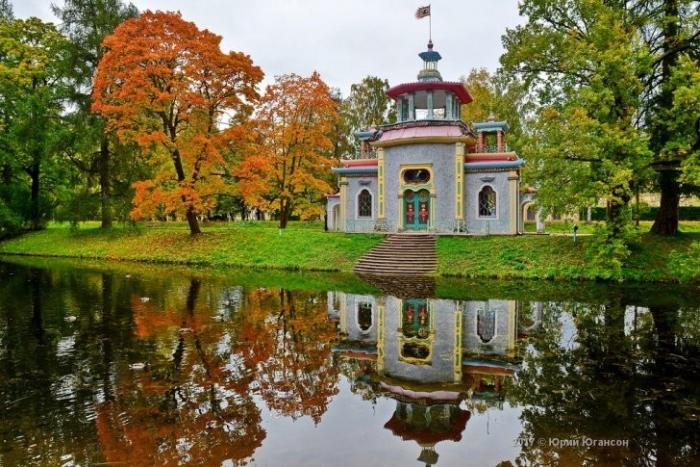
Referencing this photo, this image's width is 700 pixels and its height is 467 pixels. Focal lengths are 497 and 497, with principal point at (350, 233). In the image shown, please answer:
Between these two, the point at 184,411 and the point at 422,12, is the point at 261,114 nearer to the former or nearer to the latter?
the point at 422,12

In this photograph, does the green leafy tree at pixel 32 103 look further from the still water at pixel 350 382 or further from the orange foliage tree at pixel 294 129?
the still water at pixel 350 382

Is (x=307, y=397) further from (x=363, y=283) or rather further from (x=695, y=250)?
(x=695, y=250)

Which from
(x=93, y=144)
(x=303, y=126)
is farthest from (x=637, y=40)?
(x=93, y=144)

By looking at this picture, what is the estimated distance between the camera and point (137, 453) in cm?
546

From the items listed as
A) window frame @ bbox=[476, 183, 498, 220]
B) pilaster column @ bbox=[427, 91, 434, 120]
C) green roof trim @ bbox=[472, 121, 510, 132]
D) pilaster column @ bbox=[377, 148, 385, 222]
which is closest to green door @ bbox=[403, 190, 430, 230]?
pilaster column @ bbox=[377, 148, 385, 222]

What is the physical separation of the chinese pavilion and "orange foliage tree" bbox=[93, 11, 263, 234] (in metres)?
8.39

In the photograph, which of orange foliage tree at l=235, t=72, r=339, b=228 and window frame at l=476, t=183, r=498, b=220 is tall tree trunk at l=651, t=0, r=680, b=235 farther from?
orange foliage tree at l=235, t=72, r=339, b=228

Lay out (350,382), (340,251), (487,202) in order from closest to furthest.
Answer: (350,382)
(340,251)
(487,202)

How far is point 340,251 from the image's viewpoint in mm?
24453

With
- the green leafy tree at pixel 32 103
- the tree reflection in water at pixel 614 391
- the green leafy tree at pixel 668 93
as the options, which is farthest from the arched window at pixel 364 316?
the green leafy tree at pixel 32 103

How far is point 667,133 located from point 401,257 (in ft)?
38.6

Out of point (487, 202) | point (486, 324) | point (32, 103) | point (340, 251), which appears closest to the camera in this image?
A: point (486, 324)

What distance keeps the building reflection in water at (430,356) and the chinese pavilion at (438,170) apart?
1158cm

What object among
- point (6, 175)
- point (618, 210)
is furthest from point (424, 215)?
point (6, 175)
